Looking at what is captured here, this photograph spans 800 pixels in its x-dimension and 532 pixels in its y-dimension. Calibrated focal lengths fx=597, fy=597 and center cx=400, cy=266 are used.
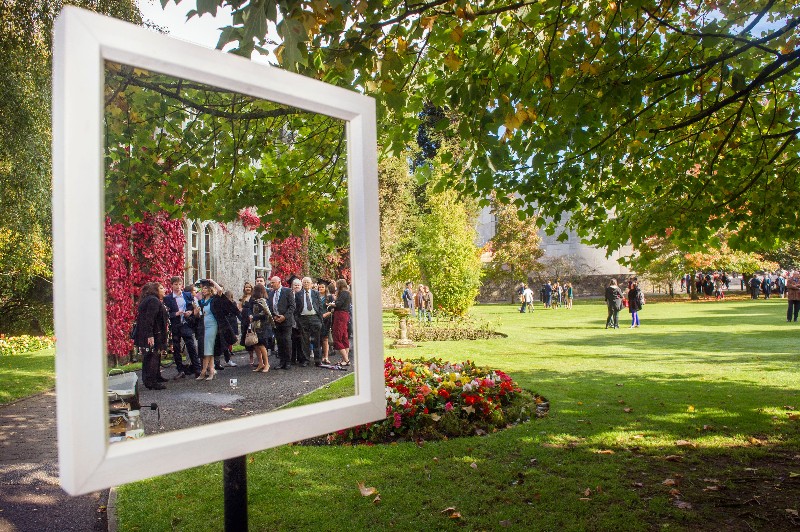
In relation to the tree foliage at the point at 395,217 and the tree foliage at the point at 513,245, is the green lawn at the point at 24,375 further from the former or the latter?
the tree foliage at the point at 513,245

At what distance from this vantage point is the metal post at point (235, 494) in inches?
96.0

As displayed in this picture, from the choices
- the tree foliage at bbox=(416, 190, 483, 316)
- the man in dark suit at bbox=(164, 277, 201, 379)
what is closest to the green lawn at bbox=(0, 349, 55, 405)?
the man in dark suit at bbox=(164, 277, 201, 379)

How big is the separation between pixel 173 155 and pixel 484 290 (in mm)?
51345

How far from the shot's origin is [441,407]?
7488 mm

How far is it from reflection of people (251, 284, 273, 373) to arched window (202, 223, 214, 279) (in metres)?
0.21

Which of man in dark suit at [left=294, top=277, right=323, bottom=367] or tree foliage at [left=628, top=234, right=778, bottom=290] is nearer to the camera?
man in dark suit at [left=294, top=277, right=323, bottom=367]

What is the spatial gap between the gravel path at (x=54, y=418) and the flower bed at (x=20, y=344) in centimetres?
1045

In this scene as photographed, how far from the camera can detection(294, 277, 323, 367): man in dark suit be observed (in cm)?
238

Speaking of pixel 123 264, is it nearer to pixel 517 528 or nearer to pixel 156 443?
pixel 156 443

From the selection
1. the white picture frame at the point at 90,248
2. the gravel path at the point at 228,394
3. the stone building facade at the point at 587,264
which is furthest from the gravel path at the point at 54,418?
the stone building facade at the point at 587,264

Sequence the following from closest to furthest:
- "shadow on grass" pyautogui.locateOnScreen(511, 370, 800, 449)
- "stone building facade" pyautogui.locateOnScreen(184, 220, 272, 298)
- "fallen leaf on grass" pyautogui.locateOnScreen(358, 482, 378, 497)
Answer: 1. "stone building facade" pyautogui.locateOnScreen(184, 220, 272, 298)
2. "fallen leaf on grass" pyautogui.locateOnScreen(358, 482, 378, 497)
3. "shadow on grass" pyautogui.locateOnScreen(511, 370, 800, 449)

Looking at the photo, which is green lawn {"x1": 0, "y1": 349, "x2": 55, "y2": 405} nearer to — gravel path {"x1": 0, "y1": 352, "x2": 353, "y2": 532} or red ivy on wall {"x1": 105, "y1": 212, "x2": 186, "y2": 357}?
gravel path {"x1": 0, "y1": 352, "x2": 353, "y2": 532}

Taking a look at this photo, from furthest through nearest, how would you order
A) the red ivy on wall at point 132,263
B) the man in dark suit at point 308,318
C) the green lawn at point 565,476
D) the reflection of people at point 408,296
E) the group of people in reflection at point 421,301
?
the reflection of people at point 408,296 → the group of people in reflection at point 421,301 → the green lawn at point 565,476 → the man in dark suit at point 308,318 → the red ivy on wall at point 132,263

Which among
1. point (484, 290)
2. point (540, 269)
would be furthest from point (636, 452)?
point (484, 290)
